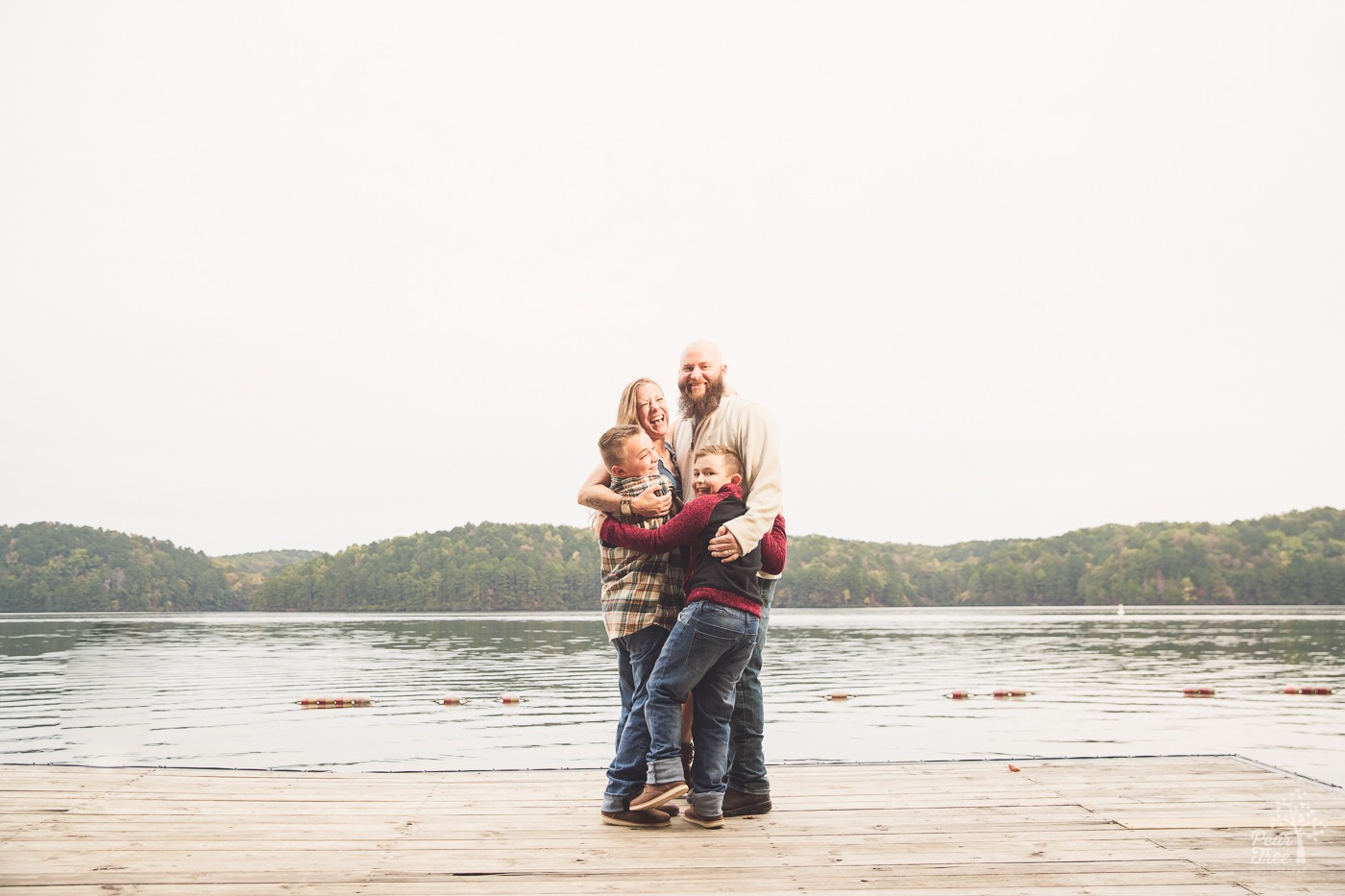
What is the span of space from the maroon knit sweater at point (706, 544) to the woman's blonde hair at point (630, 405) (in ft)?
1.47

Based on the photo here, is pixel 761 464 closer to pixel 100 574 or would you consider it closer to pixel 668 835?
pixel 668 835

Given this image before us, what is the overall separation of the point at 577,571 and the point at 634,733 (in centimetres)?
11245

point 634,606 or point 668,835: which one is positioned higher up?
point 634,606

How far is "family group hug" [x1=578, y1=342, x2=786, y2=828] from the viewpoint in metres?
4.21

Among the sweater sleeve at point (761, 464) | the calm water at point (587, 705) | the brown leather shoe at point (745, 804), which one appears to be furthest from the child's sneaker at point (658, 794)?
the calm water at point (587, 705)

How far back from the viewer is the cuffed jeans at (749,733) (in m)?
4.56

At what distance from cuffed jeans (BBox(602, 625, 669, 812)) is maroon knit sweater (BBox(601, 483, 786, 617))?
1.02 ft

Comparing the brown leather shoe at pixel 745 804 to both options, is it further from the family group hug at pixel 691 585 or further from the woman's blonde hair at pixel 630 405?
the woman's blonde hair at pixel 630 405

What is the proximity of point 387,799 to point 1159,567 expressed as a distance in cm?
11820

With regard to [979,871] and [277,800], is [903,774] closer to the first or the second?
[979,871]

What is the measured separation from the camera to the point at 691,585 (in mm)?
4316

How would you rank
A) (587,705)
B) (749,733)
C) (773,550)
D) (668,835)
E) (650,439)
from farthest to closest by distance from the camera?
(587,705) < (749,733) < (650,439) < (773,550) < (668,835)

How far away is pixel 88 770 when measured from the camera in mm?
5414

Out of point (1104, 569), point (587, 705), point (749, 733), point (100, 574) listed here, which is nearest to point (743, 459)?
point (749, 733)
